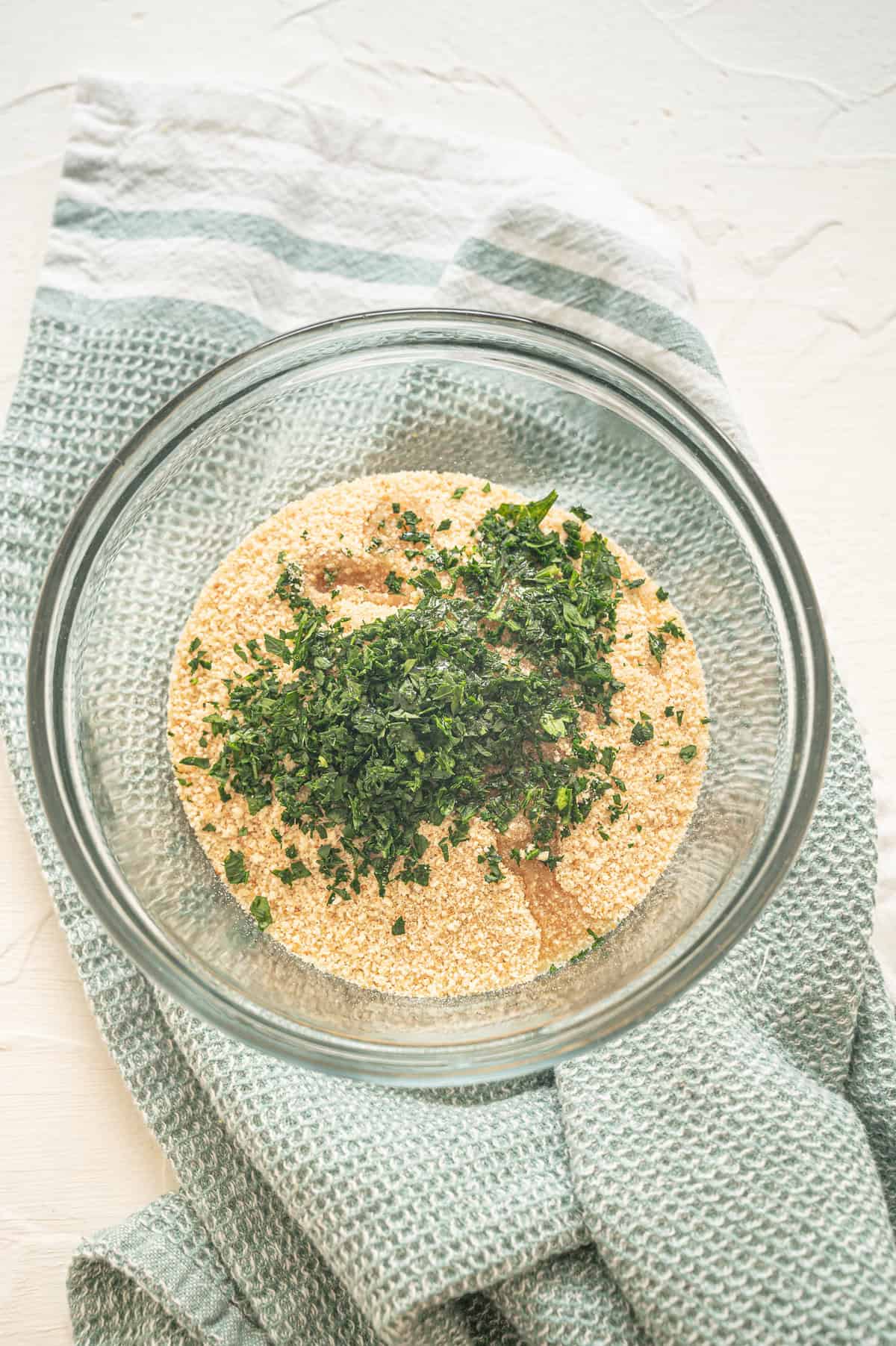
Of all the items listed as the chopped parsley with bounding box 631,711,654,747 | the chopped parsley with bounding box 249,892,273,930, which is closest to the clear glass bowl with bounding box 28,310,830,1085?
the chopped parsley with bounding box 249,892,273,930

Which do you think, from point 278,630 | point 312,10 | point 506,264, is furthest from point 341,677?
point 312,10

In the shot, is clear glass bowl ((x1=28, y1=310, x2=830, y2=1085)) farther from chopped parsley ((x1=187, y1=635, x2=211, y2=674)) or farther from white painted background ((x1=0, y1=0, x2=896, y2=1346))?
white painted background ((x1=0, y1=0, x2=896, y2=1346))

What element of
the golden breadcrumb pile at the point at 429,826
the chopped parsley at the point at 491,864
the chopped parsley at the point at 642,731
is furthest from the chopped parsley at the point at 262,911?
the chopped parsley at the point at 642,731

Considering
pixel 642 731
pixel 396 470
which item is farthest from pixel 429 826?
pixel 396 470

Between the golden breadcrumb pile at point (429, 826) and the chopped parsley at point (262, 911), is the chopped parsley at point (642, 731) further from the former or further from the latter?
the chopped parsley at point (262, 911)

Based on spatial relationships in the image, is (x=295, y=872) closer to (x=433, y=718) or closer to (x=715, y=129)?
(x=433, y=718)
